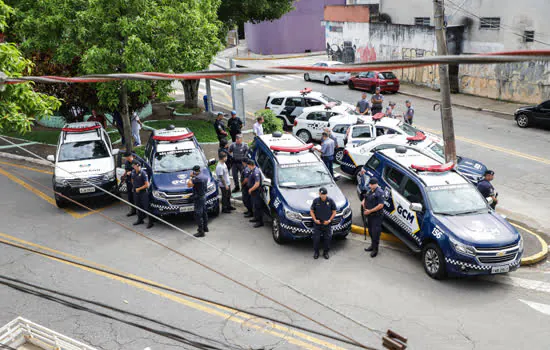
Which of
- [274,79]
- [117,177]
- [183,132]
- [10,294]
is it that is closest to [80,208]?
[117,177]

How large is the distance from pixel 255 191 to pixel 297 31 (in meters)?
37.9

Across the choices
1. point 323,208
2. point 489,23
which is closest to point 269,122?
point 323,208

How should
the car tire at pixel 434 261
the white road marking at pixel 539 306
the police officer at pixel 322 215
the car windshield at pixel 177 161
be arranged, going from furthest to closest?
the car windshield at pixel 177 161 < the police officer at pixel 322 215 < the car tire at pixel 434 261 < the white road marking at pixel 539 306

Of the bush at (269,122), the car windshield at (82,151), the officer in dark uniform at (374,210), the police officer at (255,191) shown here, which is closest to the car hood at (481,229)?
the officer in dark uniform at (374,210)

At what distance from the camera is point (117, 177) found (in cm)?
1540

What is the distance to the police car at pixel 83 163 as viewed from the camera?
1379 cm

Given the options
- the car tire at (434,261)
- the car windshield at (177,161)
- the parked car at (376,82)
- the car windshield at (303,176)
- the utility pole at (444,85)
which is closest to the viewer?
the car tire at (434,261)

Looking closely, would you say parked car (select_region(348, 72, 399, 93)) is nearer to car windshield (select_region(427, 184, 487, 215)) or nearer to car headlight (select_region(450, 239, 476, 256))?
car windshield (select_region(427, 184, 487, 215))

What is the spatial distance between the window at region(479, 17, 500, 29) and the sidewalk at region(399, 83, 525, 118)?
3914 millimetres

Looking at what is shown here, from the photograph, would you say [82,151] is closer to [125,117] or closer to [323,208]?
[125,117]

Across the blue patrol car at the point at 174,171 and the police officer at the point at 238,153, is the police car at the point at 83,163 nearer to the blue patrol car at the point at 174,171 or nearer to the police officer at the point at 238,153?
the blue patrol car at the point at 174,171

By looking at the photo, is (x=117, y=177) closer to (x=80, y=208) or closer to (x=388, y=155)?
(x=80, y=208)

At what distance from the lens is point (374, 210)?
35.4 ft

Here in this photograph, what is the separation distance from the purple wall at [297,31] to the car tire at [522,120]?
94.1 ft
